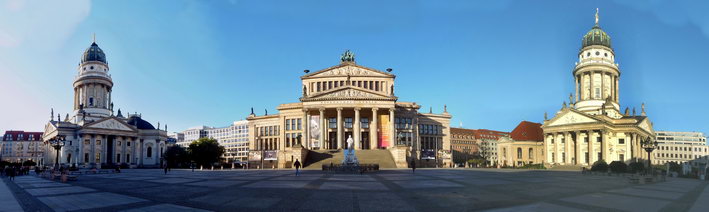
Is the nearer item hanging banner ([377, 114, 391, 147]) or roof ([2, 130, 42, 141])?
hanging banner ([377, 114, 391, 147])

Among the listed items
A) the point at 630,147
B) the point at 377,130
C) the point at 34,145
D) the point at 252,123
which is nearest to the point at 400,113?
the point at 377,130

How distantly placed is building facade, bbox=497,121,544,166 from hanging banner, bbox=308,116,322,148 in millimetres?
48297

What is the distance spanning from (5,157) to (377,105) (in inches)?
6575

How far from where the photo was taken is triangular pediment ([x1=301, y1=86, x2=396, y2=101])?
7012 cm

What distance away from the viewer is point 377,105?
70.8 m

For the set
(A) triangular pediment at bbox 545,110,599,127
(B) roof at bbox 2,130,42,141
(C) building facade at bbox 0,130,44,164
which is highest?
(A) triangular pediment at bbox 545,110,599,127

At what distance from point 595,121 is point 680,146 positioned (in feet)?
376

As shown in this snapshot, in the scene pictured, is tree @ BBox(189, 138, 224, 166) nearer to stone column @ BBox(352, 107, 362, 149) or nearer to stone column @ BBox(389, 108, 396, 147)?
stone column @ BBox(352, 107, 362, 149)

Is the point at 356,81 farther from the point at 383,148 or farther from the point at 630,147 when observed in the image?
the point at 630,147

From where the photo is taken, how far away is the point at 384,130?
74125mm

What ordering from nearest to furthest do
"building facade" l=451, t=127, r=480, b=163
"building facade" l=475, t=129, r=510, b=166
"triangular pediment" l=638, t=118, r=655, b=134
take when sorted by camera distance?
"triangular pediment" l=638, t=118, r=655, b=134 < "building facade" l=451, t=127, r=480, b=163 < "building facade" l=475, t=129, r=510, b=166

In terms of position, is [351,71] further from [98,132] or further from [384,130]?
[98,132]

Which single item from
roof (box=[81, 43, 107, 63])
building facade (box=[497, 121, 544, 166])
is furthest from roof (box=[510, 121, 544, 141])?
roof (box=[81, 43, 107, 63])

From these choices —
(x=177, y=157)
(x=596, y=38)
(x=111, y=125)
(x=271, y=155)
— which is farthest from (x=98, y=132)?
(x=596, y=38)
